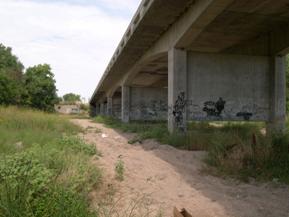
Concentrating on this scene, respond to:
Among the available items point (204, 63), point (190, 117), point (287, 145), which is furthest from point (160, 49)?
point (287, 145)

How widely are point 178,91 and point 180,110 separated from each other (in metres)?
0.76

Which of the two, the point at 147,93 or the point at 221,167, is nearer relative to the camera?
the point at 221,167

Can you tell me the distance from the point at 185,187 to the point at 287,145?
8.68 ft

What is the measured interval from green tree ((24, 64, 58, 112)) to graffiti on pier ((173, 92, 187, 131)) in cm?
3687

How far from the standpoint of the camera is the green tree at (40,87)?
1895 inches

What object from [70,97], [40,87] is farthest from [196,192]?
[70,97]

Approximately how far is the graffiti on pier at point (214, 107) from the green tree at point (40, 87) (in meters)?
36.8

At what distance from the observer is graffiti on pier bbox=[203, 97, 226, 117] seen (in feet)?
46.3

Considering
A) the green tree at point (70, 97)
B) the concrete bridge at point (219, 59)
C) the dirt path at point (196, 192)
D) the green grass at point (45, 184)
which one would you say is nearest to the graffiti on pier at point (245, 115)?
the concrete bridge at point (219, 59)

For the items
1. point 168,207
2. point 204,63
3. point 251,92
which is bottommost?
point 168,207

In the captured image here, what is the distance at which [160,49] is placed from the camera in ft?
50.7

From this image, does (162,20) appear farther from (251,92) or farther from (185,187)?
(185,187)

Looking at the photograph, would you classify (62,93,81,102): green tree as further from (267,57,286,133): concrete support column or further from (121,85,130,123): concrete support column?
(267,57,286,133): concrete support column

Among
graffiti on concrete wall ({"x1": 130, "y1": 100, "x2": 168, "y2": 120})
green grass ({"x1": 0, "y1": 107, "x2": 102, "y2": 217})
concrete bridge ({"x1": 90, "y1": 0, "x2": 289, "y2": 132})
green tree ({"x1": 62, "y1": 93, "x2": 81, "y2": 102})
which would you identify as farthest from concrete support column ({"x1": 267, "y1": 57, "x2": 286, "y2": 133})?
green tree ({"x1": 62, "y1": 93, "x2": 81, "y2": 102})
